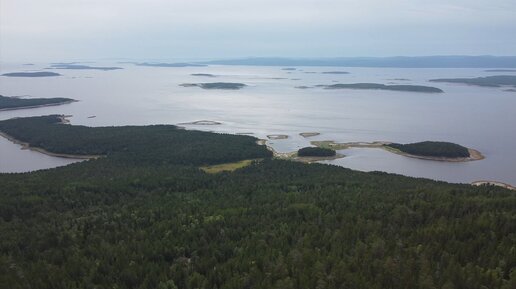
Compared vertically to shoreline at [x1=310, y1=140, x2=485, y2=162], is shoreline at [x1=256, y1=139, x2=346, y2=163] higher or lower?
lower

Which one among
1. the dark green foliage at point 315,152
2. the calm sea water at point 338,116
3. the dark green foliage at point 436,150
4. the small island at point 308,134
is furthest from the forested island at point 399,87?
the dark green foliage at point 315,152

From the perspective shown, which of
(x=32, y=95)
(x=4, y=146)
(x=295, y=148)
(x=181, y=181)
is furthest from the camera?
(x=32, y=95)

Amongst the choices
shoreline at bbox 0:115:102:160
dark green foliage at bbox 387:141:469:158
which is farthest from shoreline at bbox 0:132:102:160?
dark green foliage at bbox 387:141:469:158

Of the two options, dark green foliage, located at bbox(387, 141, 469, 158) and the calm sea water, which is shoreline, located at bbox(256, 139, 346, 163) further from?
dark green foliage, located at bbox(387, 141, 469, 158)

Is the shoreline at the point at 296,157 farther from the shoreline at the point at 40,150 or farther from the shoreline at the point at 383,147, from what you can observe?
the shoreline at the point at 40,150

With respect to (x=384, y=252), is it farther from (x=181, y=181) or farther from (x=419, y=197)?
(x=181, y=181)

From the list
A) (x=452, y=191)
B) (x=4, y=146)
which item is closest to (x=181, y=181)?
(x=452, y=191)

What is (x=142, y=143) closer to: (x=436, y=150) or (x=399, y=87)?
(x=436, y=150)
